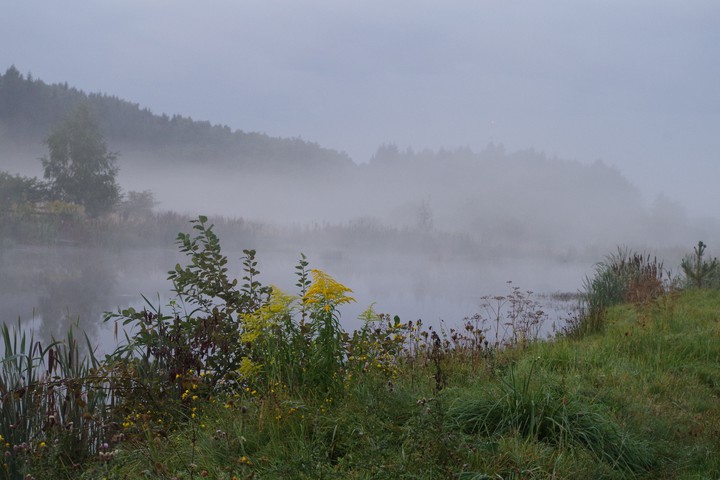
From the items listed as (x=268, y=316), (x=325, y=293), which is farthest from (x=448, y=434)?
(x=268, y=316)

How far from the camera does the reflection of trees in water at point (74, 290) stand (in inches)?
530

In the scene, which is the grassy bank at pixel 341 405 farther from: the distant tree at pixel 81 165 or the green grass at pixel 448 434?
the distant tree at pixel 81 165

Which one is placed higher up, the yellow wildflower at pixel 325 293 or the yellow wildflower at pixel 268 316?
the yellow wildflower at pixel 325 293

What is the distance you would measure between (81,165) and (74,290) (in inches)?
547

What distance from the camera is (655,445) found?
3.90 metres

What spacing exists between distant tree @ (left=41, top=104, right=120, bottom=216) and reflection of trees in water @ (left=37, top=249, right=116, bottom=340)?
3.80 metres

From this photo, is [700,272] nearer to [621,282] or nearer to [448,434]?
[621,282]

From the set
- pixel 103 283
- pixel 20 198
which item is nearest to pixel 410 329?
pixel 103 283

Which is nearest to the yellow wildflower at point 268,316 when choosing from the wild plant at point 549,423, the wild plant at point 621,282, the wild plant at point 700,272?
the wild plant at point 549,423

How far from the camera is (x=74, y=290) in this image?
18.2 metres

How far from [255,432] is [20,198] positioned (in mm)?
30856

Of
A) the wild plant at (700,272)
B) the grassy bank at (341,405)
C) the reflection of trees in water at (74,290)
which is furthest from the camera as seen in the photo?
the reflection of trees in water at (74,290)

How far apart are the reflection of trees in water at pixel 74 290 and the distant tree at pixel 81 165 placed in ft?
12.5

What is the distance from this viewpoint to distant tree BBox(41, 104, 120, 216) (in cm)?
2964
